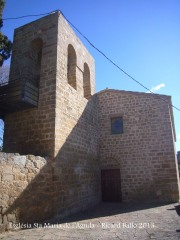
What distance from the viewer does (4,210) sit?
5051 millimetres

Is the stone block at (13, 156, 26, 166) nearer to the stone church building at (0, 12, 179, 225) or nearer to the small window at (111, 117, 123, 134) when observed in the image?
the stone church building at (0, 12, 179, 225)

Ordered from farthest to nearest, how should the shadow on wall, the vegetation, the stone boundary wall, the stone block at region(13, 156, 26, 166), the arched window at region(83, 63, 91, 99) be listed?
the arched window at region(83, 63, 91, 99) < the vegetation < the shadow on wall < the stone block at region(13, 156, 26, 166) < the stone boundary wall

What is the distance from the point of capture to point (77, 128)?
8.66m

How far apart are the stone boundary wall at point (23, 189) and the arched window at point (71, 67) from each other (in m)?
4.02

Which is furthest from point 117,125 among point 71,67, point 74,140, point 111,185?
point 71,67

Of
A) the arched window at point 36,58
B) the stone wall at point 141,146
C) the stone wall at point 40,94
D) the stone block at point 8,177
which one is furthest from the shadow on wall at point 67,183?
the arched window at point 36,58

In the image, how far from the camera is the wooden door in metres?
10.5

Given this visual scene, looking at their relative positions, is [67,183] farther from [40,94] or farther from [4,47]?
[4,47]

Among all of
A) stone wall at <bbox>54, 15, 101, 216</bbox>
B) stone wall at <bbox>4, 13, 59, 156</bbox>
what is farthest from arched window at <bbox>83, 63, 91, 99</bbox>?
stone wall at <bbox>4, 13, 59, 156</bbox>

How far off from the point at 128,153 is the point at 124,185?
156cm

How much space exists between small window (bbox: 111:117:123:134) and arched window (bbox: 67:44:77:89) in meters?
3.35

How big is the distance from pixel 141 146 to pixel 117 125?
1.68 meters

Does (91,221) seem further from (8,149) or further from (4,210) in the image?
(8,149)

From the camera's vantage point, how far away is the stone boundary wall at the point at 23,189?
5.12 meters
